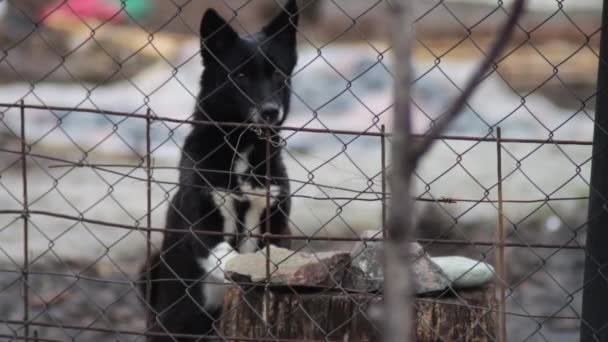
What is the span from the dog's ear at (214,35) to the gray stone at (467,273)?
49.1 inches

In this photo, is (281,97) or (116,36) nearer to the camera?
(281,97)

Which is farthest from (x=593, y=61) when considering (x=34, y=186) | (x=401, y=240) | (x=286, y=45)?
(x=401, y=240)

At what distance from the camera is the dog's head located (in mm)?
4211

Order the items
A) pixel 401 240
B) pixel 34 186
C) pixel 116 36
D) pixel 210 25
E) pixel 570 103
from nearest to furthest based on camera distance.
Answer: pixel 401 240
pixel 210 25
pixel 34 186
pixel 570 103
pixel 116 36

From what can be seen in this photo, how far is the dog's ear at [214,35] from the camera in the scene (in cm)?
409

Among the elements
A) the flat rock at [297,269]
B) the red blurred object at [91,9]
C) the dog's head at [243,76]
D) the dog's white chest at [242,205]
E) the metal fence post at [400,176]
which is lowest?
the metal fence post at [400,176]

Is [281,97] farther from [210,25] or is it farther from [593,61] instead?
[593,61]

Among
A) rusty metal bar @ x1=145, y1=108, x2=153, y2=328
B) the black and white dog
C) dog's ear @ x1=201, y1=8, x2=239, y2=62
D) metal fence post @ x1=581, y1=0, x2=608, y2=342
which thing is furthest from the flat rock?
dog's ear @ x1=201, y1=8, x2=239, y2=62

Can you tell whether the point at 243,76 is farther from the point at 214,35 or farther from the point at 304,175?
the point at 304,175

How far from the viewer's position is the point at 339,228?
737 cm

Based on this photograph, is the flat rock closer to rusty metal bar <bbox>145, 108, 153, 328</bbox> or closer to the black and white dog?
rusty metal bar <bbox>145, 108, 153, 328</bbox>

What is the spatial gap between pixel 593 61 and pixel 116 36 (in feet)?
17.3

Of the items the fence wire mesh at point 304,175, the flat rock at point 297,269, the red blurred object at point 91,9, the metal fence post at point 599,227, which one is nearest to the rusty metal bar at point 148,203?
the fence wire mesh at point 304,175

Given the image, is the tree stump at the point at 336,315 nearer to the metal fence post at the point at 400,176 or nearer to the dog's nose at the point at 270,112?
A: the dog's nose at the point at 270,112
